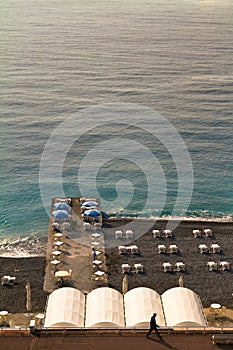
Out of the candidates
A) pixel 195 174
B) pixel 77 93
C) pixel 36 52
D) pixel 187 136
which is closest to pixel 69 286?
pixel 195 174

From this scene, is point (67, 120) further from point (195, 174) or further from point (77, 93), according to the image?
point (195, 174)

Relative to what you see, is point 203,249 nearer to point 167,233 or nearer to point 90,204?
point 167,233

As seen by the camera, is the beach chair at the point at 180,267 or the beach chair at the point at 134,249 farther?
the beach chair at the point at 134,249

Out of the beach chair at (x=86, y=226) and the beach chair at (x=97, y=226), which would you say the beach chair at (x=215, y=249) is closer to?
the beach chair at (x=97, y=226)

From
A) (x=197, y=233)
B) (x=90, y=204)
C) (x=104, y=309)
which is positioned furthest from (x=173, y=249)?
(x=104, y=309)

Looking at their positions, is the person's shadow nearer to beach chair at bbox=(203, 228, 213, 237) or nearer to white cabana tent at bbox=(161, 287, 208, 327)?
white cabana tent at bbox=(161, 287, 208, 327)

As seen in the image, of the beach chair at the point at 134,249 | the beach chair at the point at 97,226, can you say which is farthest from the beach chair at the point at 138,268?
the beach chair at the point at 97,226
